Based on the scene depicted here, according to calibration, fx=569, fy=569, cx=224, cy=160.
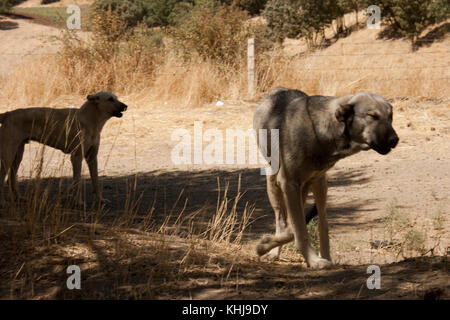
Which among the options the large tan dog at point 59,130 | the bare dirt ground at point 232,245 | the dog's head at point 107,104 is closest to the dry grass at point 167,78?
the bare dirt ground at point 232,245

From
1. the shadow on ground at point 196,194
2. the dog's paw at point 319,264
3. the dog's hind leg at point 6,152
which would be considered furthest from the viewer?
the dog's hind leg at point 6,152

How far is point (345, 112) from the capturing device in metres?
3.82

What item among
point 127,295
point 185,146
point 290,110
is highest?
point 290,110

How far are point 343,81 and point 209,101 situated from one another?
338 cm

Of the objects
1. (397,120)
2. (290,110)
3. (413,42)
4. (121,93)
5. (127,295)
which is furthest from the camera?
(413,42)

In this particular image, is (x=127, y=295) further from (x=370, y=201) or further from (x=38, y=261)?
(x=370, y=201)

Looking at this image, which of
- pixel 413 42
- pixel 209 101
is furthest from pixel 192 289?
pixel 413 42

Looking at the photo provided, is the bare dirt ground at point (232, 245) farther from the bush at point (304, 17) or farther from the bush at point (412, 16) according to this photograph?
the bush at point (304, 17)

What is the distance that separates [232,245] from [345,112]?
65.4 inches

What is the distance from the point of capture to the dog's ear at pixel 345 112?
381 cm

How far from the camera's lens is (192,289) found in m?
3.45

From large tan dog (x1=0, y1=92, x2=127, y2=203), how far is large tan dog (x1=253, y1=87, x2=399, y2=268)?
3126 millimetres

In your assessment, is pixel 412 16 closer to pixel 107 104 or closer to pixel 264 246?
pixel 107 104

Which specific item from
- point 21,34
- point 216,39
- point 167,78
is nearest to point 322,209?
point 167,78
